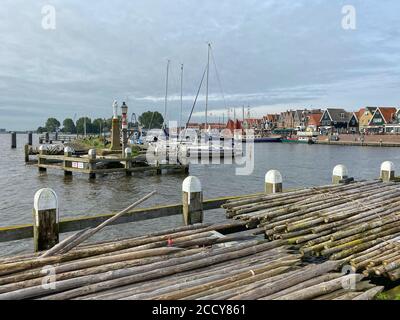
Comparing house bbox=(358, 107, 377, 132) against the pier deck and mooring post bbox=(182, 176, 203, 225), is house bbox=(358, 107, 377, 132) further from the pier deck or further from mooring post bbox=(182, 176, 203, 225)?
mooring post bbox=(182, 176, 203, 225)

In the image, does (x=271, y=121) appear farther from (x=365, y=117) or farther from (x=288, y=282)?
(x=288, y=282)

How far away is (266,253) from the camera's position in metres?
6.63

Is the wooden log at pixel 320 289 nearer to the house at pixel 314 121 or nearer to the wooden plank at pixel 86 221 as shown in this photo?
the wooden plank at pixel 86 221

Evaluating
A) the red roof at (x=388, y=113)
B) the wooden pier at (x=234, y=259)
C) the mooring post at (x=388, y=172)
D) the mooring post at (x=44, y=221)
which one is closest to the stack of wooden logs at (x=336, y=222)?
the wooden pier at (x=234, y=259)

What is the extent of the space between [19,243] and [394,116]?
399 feet

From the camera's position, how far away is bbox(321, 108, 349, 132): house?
128 meters

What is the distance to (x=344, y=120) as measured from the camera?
12875 centimetres

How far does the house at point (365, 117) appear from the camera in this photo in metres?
119

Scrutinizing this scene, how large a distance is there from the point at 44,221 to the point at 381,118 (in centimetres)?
12467

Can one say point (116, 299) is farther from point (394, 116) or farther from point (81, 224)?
point (394, 116)

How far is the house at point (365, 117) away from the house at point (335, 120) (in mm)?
5114

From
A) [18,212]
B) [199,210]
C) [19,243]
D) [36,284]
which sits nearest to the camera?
[36,284]
